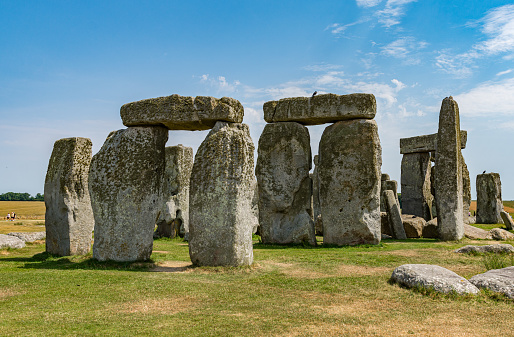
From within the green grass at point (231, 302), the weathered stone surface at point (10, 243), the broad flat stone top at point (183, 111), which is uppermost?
the broad flat stone top at point (183, 111)

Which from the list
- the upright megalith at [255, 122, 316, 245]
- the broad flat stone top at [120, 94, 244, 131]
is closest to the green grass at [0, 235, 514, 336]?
the broad flat stone top at [120, 94, 244, 131]

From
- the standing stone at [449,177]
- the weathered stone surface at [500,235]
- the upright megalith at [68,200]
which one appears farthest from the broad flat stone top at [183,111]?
the weathered stone surface at [500,235]

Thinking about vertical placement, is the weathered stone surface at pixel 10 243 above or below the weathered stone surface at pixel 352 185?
below

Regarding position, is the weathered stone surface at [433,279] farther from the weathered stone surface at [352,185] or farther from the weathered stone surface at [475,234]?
the weathered stone surface at [475,234]

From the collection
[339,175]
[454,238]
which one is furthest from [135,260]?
[454,238]

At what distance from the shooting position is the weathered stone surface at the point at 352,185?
13.5 meters

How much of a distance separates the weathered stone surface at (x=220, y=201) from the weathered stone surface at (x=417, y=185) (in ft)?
Result: 47.8

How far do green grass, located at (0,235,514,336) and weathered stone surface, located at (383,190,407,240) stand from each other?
590cm

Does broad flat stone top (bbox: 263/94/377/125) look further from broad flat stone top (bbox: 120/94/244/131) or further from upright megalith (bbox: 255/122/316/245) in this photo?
broad flat stone top (bbox: 120/94/244/131)

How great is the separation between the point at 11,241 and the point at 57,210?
341 centimetres

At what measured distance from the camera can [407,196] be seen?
22047 mm

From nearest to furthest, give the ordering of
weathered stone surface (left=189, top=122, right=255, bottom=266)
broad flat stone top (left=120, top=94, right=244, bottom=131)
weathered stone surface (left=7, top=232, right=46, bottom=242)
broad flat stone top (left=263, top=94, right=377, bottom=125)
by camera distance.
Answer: weathered stone surface (left=189, top=122, right=255, bottom=266), broad flat stone top (left=120, top=94, right=244, bottom=131), broad flat stone top (left=263, top=94, right=377, bottom=125), weathered stone surface (left=7, top=232, right=46, bottom=242)

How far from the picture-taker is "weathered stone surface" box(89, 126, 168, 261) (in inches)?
369

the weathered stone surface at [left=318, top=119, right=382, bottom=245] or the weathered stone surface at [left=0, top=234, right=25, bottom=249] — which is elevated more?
the weathered stone surface at [left=318, top=119, right=382, bottom=245]
